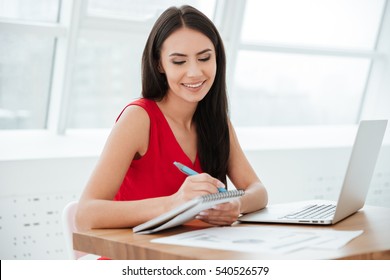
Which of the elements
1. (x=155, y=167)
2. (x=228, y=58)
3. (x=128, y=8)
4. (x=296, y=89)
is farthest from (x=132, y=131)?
(x=296, y=89)

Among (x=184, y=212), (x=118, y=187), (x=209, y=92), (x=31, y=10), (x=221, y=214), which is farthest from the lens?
(x=31, y=10)

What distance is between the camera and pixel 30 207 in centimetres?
309

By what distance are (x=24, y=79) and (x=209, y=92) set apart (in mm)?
1647

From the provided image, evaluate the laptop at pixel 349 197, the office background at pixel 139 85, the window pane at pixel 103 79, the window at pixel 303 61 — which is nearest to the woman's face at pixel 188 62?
the laptop at pixel 349 197

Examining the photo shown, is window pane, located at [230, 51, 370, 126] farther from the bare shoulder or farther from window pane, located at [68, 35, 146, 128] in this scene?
the bare shoulder

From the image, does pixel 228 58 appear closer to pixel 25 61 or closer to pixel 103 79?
pixel 103 79

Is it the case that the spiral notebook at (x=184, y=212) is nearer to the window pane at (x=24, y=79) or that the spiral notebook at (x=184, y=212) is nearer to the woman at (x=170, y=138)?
the woman at (x=170, y=138)

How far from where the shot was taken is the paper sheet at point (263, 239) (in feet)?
4.66

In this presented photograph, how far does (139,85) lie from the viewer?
399 centimetres

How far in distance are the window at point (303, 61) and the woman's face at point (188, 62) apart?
2.17 m

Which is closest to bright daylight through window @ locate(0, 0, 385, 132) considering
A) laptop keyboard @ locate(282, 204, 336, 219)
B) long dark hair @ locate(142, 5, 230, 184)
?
long dark hair @ locate(142, 5, 230, 184)

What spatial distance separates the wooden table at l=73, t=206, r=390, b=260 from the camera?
1.36 m

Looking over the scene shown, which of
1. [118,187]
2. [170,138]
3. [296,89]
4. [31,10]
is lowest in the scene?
[118,187]
